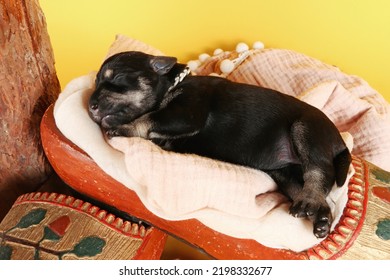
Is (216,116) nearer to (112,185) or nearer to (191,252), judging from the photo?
(112,185)

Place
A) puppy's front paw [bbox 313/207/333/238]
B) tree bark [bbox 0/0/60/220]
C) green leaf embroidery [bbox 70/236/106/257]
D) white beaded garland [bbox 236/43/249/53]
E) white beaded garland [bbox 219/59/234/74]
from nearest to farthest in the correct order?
puppy's front paw [bbox 313/207/333/238], green leaf embroidery [bbox 70/236/106/257], tree bark [bbox 0/0/60/220], white beaded garland [bbox 219/59/234/74], white beaded garland [bbox 236/43/249/53]

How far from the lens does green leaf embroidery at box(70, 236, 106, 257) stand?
4.56 ft

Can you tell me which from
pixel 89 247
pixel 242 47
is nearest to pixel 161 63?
pixel 89 247

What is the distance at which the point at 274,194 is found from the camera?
1.41 m

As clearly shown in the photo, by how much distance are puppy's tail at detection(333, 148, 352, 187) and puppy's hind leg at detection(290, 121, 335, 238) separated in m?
0.02

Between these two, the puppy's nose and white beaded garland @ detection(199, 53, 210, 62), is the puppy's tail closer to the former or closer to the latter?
the puppy's nose

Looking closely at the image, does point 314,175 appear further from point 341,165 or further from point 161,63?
point 161,63

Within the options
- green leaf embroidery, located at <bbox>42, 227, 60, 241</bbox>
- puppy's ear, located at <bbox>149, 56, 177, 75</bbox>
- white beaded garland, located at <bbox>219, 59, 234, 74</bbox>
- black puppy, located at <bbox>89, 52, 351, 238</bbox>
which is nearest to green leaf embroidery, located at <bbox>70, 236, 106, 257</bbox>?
green leaf embroidery, located at <bbox>42, 227, 60, 241</bbox>

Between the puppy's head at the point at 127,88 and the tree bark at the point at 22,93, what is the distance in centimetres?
29

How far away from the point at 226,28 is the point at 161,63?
1.26m

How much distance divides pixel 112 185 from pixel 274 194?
1.66ft
